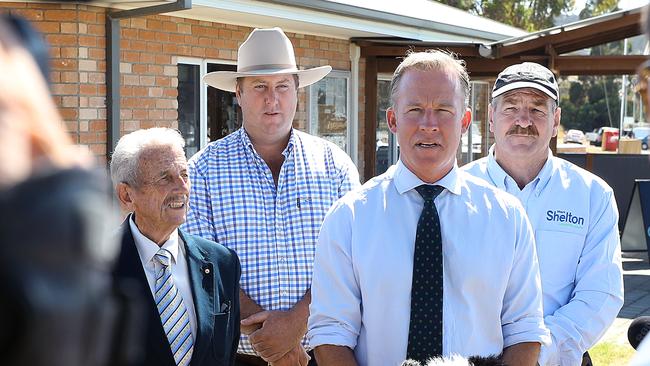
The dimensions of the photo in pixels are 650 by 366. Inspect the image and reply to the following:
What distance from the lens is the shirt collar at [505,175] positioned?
12.2ft

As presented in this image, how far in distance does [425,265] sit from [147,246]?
43.0 inches

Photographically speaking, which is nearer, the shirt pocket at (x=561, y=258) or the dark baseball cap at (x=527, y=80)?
the shirt pocket at (x=561, y=258)

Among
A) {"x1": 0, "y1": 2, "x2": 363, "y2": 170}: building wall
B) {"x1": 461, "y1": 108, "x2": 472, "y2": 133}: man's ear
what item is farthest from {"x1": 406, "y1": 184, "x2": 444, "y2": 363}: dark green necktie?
{"x1": 0, "y1": 2, "x2": 363, "y2": 170}: building wall

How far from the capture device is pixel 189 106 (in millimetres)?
7961

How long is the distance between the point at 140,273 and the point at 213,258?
1.12 feet

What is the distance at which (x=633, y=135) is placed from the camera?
153 feet

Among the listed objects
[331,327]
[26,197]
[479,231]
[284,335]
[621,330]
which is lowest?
[621,330]

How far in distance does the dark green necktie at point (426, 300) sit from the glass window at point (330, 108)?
22.7 ft

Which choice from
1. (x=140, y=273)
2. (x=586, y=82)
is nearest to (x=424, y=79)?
(x=140, y=273)

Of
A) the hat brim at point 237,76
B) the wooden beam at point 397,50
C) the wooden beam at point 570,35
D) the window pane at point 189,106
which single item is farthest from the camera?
the wooden beam at point 397,50

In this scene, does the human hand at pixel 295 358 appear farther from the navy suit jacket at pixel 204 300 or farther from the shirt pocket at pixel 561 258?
the shirt pocket at pixel 561 258

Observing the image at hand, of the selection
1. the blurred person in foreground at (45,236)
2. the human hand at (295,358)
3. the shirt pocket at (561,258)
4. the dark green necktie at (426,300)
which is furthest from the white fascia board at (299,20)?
the blurred person in foreground at (45,236)

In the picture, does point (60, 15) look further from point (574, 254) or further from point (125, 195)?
point (574, 254)

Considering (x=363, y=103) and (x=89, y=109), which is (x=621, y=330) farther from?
(x=89, y=109)
